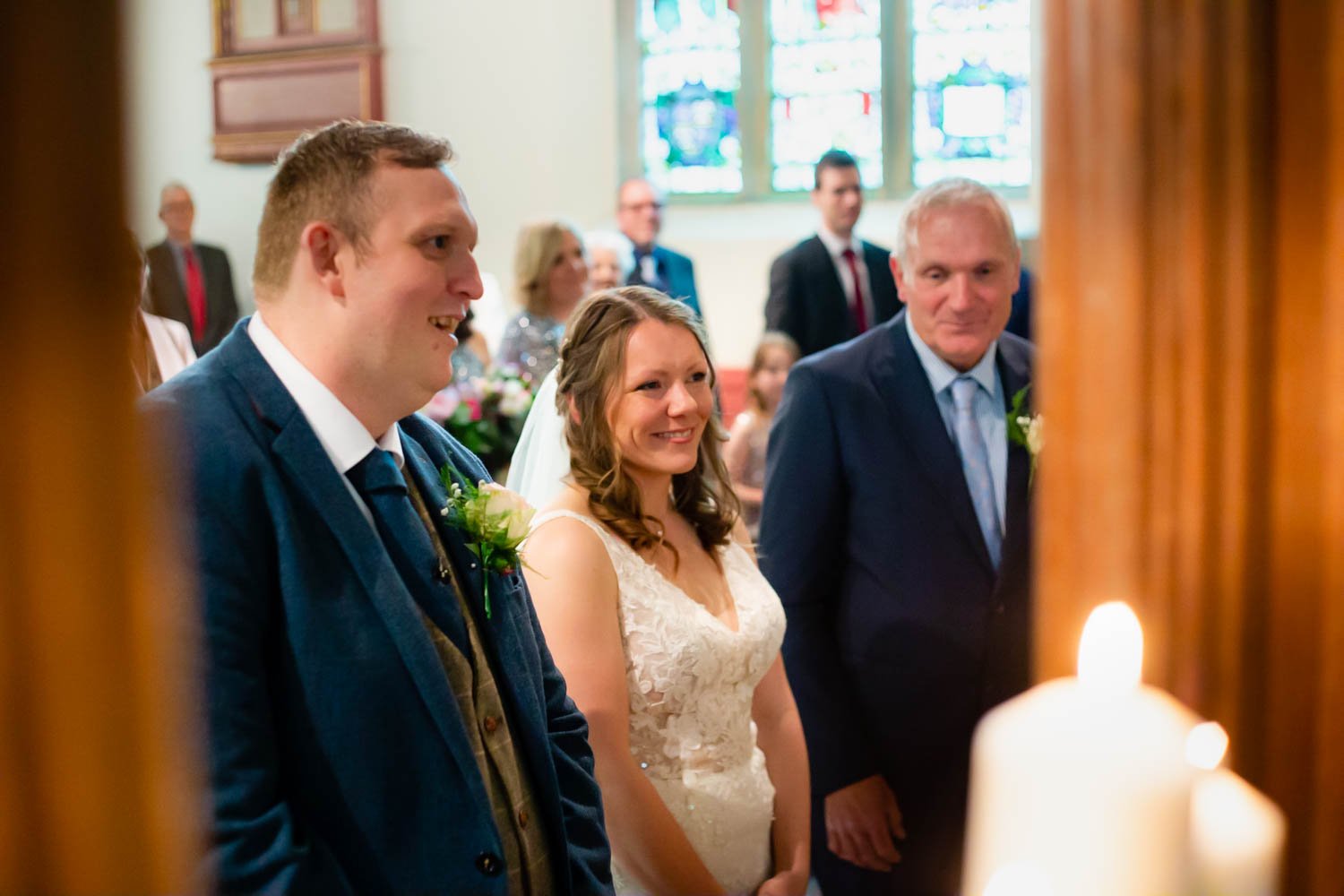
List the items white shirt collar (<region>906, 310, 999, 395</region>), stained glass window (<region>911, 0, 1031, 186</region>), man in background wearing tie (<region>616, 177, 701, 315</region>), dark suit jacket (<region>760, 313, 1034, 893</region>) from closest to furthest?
dark suit jacket (<region>760, 313, 1034, 893</region>)
white shirt collar (<region>906, 310, 999, 395</region>)
man in background wearing tie (<region>616, 177, 701, 315</region>)
stained glass window (<region>911, 0, 1031, 186</region>)

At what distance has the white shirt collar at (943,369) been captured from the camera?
109 inches

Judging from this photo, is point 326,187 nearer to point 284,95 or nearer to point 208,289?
point 208,289

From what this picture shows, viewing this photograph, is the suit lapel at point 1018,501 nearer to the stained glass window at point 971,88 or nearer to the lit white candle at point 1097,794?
the lit white candle at point 1097,794

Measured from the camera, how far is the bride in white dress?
7.75 ft

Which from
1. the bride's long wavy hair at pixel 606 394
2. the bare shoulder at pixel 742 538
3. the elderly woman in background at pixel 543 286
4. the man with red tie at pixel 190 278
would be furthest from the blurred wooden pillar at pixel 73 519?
the man with red tie at pixel 190 278

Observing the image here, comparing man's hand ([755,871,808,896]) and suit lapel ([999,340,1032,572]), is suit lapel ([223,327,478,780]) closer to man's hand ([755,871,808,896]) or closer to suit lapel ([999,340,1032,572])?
man's hand ([755,871,808,896])

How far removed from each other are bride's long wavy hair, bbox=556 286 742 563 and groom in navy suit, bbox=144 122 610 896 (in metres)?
0.71

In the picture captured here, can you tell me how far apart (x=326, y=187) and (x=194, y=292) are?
8148 mm

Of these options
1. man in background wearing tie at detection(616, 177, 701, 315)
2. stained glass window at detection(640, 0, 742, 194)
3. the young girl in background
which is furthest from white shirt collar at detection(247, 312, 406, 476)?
stained glass window at detection(640, 0, 742, 194)

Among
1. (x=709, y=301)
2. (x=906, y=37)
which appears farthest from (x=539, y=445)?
(x=906, y=37)

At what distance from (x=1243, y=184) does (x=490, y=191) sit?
32.6ft

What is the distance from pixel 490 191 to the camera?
10555mm

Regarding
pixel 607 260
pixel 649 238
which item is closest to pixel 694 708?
pixel 607 260

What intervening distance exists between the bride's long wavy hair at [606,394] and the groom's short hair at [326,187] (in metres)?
0.89
